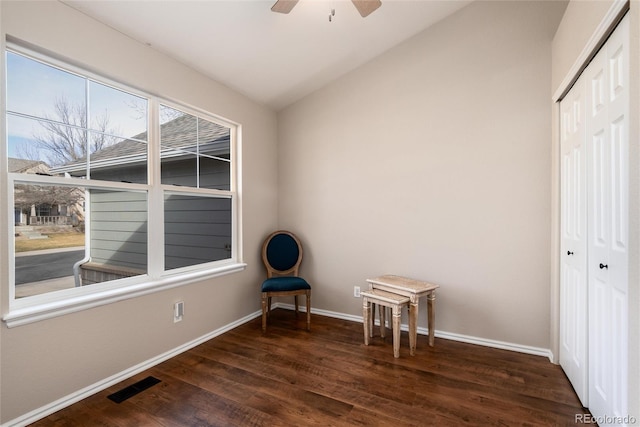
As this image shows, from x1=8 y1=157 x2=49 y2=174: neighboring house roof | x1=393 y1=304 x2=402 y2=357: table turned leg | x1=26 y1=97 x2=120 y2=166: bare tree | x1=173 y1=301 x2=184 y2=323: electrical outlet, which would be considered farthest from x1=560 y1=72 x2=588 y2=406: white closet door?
x1=8 y1=157 x2=49 y2=174: neighboring house roof

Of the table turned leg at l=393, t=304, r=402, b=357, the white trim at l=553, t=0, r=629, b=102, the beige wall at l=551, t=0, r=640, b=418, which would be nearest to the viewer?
the beige wall at l=551, t=0, r=640, b=418

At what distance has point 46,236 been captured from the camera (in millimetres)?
1947

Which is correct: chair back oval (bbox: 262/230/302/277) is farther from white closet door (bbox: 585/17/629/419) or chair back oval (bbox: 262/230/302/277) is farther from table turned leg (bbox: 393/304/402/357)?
white closet door (bbox: 585/17/629/419)

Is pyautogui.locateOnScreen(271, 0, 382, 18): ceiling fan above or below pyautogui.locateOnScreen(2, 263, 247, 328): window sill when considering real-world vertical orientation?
above

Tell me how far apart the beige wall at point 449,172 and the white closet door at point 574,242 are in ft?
0.93

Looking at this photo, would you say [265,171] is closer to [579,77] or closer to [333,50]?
[333,50]

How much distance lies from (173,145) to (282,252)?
172 cm

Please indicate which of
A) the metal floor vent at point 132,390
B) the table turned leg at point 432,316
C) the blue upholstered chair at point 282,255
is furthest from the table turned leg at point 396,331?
the metal floor vent at point 132,390

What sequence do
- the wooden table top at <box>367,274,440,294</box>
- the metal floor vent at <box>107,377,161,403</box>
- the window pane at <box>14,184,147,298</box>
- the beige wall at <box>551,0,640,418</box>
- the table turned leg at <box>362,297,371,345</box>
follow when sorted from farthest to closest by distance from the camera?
the table turned leg at <box>362,297,371,345</box> < the wooden table top at <box>367,274,440,294</box> < the metal floor vent at <box>107,377,161,403</box> < the window pane at <box>14,184,147,298</box> < the beige wall at <box>551,0,640,418</box>

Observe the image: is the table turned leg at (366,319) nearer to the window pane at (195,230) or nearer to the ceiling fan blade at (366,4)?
the window pane at (195,230)

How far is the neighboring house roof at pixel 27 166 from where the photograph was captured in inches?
69.8

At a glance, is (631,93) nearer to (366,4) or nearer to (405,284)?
(366,4)

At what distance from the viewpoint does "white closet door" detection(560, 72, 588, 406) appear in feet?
6.30

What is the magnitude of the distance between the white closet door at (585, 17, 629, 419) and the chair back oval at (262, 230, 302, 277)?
2727mm
